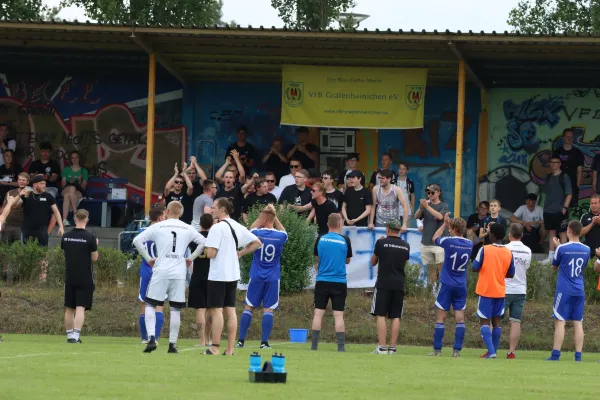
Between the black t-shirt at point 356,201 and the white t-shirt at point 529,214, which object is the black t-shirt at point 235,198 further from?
the white t-shirt at point 529,214

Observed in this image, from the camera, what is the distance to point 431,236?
22.1 meters

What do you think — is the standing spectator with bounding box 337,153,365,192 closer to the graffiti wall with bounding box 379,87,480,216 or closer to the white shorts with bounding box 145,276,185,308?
the graffiti wall with bounding box 379,87,480,216

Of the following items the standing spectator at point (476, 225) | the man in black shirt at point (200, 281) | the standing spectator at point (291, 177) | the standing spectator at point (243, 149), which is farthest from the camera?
the standing spectator at point (243, 149)

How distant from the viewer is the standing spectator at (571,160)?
26609 mm

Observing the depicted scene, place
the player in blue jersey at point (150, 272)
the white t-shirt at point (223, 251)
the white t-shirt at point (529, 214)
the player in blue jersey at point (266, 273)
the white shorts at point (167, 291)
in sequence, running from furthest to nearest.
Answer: the white t-shirt at point (529, 214)
the player in blue jersey at point (266, 273)
the player in blue jersey at point (150, 272)
the white shorts at point (167, 291)
the white t-shirt at point (223, 251)

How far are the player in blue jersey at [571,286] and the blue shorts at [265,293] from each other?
4.04 metres

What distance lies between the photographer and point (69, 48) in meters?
26.7

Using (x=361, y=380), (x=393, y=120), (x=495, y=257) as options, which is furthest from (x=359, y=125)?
(x=361, y=380)

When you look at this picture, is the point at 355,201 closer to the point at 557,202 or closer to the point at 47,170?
the point at 557,202

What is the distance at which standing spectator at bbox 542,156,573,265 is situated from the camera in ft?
83.5

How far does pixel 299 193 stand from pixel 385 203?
161 centimetres

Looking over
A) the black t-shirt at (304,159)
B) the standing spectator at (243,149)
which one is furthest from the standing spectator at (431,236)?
the standing spectator at (243,149)

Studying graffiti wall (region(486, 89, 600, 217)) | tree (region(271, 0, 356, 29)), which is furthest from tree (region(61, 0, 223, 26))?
graffiti wall (region(486, 89, 600, 217))

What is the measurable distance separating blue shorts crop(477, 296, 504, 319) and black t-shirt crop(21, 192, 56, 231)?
8937 mm
